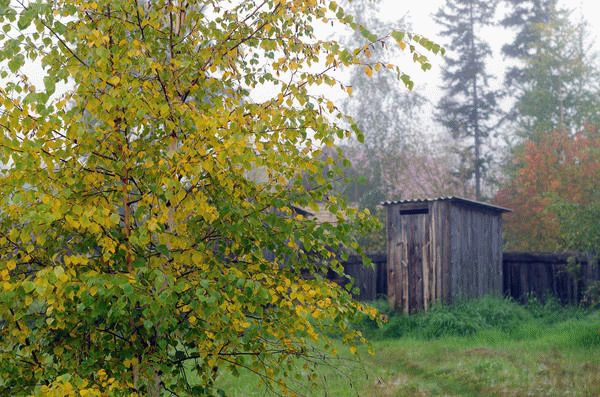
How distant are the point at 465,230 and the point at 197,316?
1309 centimetres

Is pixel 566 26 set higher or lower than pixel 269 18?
higher

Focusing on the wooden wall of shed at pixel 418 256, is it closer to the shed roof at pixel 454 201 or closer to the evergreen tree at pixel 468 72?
the shed roof at pixel 454 201

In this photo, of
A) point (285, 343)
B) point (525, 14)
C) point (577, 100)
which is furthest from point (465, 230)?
point (525, 14)

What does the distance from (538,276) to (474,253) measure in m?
2.40

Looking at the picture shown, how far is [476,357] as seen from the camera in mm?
11867

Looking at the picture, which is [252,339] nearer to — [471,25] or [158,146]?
[158,146]

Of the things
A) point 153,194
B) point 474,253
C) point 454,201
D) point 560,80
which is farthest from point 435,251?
point 560,80

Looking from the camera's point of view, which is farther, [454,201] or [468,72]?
[468,72]

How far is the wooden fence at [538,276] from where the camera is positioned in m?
17.5

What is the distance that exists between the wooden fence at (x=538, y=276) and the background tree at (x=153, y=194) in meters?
12.9

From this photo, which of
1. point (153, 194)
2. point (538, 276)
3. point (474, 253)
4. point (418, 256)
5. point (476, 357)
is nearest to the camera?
point (153, 194)

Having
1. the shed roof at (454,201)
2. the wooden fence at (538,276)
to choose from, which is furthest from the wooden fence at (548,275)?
the shed roof at (454,201)

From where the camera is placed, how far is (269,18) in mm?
4652

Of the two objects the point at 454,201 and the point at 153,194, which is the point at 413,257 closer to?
the point at 454,201
